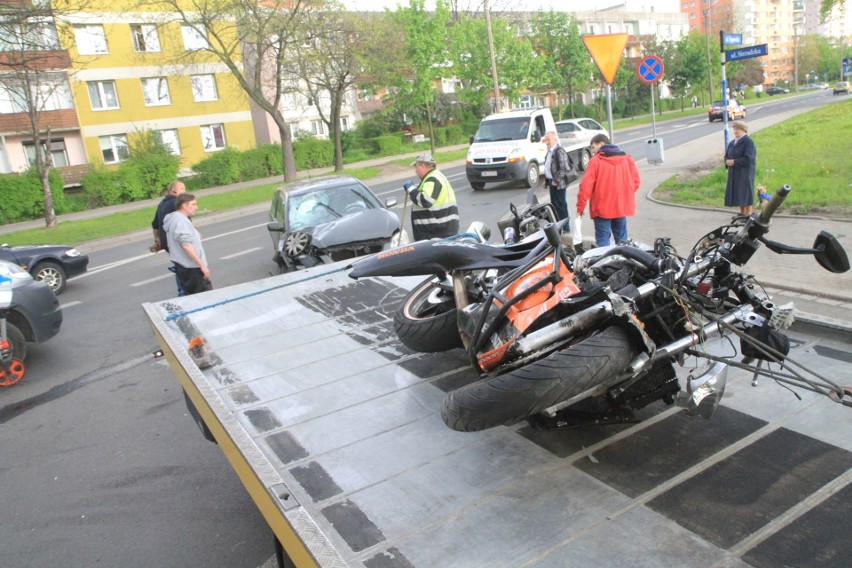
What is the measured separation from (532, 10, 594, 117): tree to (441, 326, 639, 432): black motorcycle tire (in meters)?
51.0

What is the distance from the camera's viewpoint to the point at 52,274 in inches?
454

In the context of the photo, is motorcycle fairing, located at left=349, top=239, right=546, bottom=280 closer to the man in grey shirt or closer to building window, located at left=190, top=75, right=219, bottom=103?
the man in grey shirt

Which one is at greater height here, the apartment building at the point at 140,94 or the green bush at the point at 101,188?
the apartment building at the point at 140,94

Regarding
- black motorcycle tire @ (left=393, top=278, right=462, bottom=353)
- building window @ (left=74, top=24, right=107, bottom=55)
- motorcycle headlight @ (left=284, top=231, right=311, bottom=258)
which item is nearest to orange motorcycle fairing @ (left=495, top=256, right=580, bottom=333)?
black motorcycle tire @ (left=393, top=278, right=462, bottom=353)

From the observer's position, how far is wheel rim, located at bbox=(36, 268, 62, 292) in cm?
1132

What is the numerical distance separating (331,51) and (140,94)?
15.6m

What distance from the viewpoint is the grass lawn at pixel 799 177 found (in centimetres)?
1097

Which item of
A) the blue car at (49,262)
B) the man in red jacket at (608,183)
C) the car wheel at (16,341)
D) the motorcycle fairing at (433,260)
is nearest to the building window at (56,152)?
the blue car at (49,262)

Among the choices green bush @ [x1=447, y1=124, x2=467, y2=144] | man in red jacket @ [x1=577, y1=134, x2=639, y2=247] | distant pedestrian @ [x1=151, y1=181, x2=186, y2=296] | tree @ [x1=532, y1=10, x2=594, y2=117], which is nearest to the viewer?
man in red jacket @ [x1=577, y1=134, x2=639, y2=247]

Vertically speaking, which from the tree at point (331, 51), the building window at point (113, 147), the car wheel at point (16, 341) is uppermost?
the tree at point (331, 51)

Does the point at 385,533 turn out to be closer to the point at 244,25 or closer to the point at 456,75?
the point at 244,25

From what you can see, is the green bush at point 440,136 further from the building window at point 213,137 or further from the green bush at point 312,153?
the building window at point 213,137

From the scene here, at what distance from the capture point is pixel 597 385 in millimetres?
2742

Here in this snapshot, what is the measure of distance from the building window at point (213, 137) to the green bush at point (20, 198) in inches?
597
